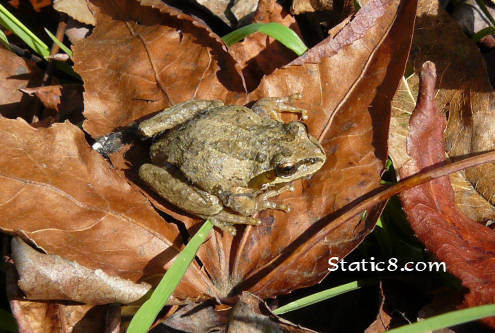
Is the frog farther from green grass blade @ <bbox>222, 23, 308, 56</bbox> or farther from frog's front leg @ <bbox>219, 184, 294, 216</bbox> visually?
green grass blade @ <bbox>222, 23, 308, 56</bbox>

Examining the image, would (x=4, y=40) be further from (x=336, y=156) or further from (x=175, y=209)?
(x=336, y=156)

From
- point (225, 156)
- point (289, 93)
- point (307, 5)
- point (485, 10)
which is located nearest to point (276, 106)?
point (289, 93)

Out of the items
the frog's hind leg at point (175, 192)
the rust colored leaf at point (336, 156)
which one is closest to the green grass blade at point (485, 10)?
the rust colored leaf at point (336, 156)

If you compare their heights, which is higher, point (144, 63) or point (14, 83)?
point (144, 63)

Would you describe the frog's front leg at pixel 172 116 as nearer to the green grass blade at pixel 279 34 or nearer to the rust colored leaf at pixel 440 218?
the green grass blade at pixel 279 34

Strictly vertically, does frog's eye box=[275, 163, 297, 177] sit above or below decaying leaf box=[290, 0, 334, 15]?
below

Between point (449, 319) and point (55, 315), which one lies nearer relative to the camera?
point (449, 319)

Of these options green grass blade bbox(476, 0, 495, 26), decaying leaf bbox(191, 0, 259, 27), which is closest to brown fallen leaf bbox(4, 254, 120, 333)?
decaying leaf bbox(191, 0, 259, 27)

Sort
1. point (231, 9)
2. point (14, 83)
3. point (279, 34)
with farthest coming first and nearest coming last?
point (231, 9)
point (14, 83)
point (279, 34)
